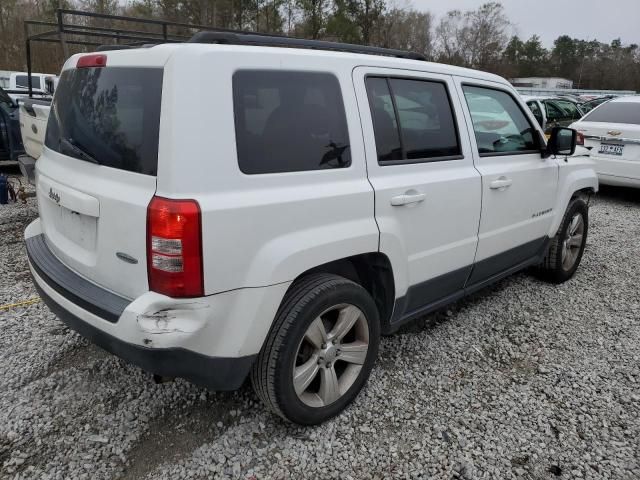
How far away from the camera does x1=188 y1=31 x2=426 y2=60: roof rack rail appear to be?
2275mm

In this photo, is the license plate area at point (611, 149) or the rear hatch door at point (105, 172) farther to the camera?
the license plate area at point (611, 149)

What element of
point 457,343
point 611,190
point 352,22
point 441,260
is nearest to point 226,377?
point 441,260

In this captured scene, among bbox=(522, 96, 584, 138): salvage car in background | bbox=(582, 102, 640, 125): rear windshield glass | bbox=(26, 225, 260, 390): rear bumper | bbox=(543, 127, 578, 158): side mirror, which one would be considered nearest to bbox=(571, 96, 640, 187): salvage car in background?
bbox=(582, 102, 640, 125): rear windshield glass

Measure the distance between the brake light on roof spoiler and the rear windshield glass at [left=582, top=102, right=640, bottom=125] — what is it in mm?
8301

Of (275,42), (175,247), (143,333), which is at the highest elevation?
(275,42)

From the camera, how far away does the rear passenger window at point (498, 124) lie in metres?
3.38

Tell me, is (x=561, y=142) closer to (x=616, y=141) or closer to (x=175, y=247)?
(x=175, y=247)

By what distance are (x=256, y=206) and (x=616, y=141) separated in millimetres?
7765

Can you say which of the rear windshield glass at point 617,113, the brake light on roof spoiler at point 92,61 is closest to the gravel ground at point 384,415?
the brake light on roof spoiler at point 92,61

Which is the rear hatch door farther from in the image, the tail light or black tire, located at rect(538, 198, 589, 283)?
black tire, located at rect(538, 198, 589, 283)

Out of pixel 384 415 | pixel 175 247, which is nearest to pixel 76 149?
pixel 175 247

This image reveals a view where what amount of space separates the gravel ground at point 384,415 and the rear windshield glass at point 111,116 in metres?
1.36

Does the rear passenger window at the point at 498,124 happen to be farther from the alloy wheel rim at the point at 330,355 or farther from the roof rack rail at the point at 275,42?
the alloy wheel rim at the point at 330,355

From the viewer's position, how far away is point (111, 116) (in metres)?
2.31
